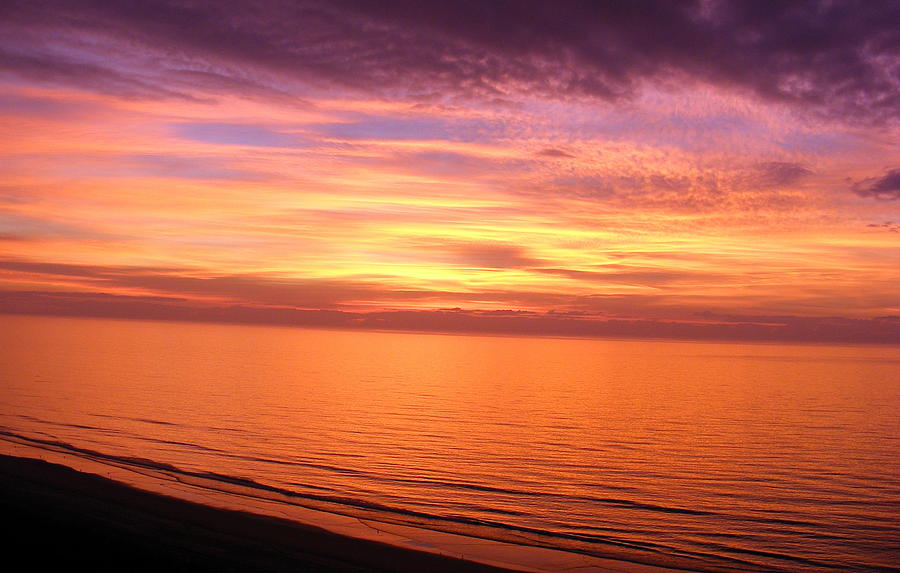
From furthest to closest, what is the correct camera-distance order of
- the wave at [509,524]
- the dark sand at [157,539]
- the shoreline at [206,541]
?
1. the wave at [509,524]
2. the shoreline at [206,541]
3. the dark sand at [157,539]

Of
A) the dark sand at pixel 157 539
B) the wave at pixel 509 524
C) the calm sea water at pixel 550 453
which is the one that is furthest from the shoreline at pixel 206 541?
the calm sea water at pixel 550 453

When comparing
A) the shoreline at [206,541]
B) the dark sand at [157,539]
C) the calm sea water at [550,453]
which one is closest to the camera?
the dark sand at [157,539]

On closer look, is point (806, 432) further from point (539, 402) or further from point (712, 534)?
point (712, 534)

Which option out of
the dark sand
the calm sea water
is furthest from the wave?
the dark sand

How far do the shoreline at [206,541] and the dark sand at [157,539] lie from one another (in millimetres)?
24

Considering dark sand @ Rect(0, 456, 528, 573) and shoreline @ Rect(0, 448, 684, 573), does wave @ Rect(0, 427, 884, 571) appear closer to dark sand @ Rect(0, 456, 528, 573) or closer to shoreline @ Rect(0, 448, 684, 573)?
shoreline @ Rect(0, 448, 684, 573)

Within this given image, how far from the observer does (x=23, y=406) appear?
45.4 meters

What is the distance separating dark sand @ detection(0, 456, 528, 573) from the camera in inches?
562

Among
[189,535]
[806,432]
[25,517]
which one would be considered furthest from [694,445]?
[25,517]

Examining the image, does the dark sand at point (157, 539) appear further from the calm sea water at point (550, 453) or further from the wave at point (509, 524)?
the calm sea water at point (550, 453)

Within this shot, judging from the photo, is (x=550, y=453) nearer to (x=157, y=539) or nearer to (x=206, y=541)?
(x=206, y=541)

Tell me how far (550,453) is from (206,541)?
21.5 meters

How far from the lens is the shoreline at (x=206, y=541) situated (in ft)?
48.2

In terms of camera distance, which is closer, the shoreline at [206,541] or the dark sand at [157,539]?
the dark sand at [157,539]
